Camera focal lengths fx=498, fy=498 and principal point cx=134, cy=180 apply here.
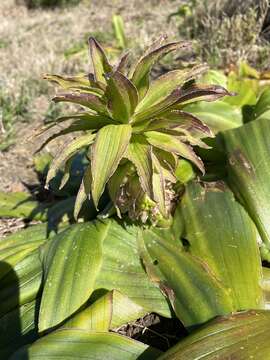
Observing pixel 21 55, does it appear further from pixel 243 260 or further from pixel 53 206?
pixel 243 260

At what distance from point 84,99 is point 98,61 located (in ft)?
0.72

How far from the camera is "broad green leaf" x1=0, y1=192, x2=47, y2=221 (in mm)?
2542

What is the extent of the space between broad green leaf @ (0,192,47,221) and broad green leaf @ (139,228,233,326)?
0.69 m

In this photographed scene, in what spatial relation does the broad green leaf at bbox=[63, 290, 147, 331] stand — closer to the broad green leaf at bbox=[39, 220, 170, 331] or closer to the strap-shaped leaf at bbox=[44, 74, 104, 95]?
the broad green leaf at bbox=[39, 220, 170, 331]

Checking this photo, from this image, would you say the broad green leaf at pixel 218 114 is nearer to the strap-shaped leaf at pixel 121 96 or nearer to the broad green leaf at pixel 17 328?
the strap-shaped leaf at pixel 121 96

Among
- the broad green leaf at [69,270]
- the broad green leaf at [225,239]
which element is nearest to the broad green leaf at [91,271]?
the broad green leaf at [69,270]

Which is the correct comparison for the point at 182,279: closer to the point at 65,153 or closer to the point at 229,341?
the point at 229,341

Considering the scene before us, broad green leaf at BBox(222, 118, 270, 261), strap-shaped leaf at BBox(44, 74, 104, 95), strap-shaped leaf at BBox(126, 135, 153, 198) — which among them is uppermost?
strap-shaped leaf at BBox(44, 74, 104, 95)

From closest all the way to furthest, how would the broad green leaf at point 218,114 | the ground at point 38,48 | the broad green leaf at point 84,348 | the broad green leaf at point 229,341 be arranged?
1. the broad green leaf at point 229,341
2. the broad green leaf at point 84,348
3. the broad green leaf at point 218,114
4. the ground at point 38,48

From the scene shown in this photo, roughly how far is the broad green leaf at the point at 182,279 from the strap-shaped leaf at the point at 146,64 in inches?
23.5

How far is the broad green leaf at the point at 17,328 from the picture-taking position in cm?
181

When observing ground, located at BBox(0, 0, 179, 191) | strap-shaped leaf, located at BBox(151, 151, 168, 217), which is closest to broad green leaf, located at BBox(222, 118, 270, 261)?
strap-shaped leaf, located at BBox(151, 151, 168, 217)

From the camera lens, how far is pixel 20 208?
102 inches

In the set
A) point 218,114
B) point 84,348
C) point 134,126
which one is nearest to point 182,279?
point 84,348
